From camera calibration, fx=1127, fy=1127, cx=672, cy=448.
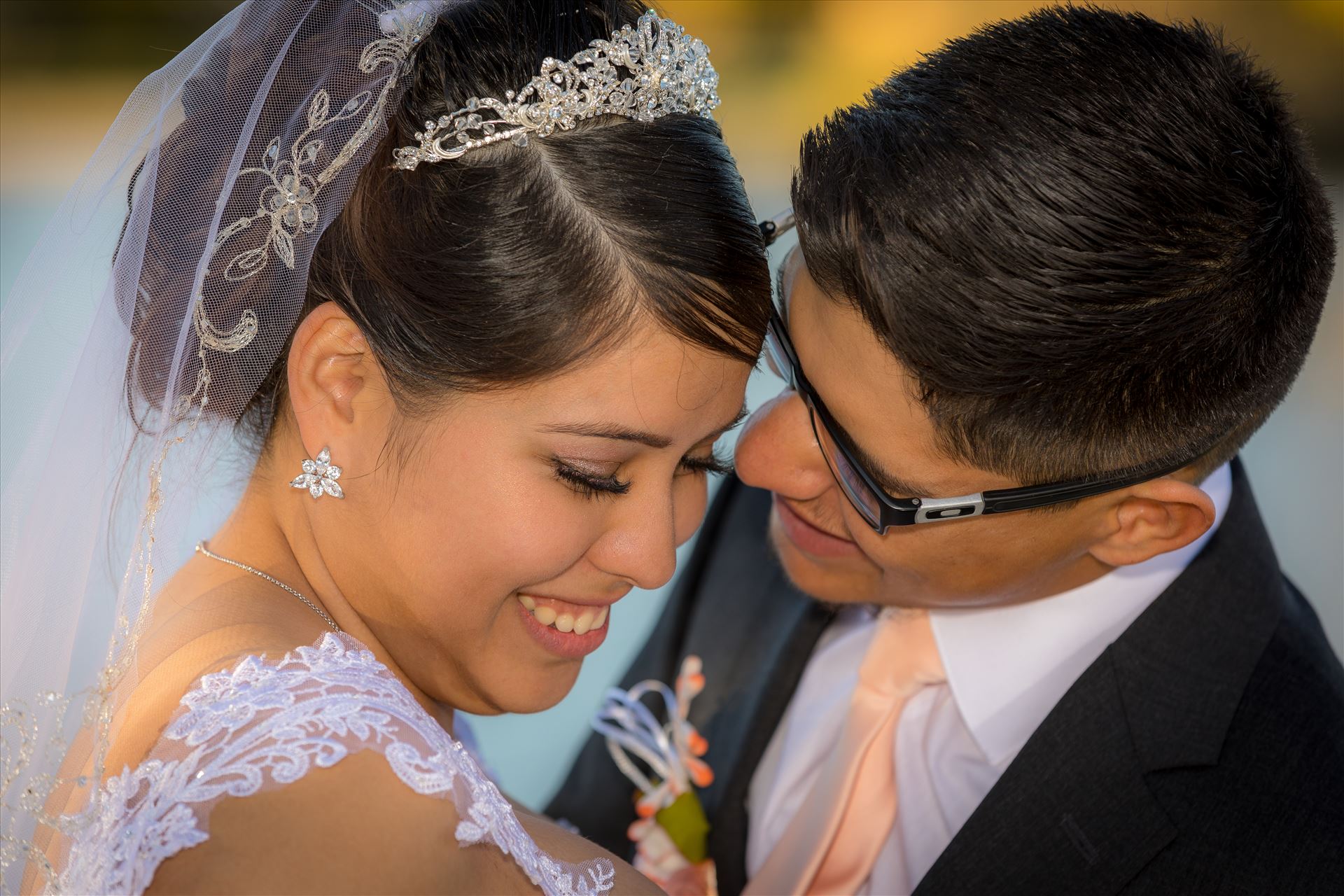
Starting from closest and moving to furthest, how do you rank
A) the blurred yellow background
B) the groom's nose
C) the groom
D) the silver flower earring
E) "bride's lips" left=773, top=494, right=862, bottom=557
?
the silver flower earring
the groom
the groom's nose
"bride's lips" left=773, top=494, right=862, bottom=557
the blurred yellow background

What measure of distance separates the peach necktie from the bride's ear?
134cm

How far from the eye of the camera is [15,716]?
5.32 feet

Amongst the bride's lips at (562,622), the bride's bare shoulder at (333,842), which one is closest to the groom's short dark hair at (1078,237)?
the bride's lips at (562,622)

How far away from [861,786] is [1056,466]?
0.84 metres

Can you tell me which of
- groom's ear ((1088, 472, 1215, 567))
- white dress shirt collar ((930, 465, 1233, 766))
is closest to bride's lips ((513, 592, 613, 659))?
white dress shirt collar ((930, 465, 1233, 766))

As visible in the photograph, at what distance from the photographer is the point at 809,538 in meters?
2.52

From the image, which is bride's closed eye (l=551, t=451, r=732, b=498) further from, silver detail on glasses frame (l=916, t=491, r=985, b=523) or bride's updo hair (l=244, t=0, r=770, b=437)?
silver detail on glasses frame (l=916, t=491, r=985, b=523)

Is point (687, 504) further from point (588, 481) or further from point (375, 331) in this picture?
point (375, 331)

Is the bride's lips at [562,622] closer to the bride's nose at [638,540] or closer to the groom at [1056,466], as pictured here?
the bride's nose at [638,540]

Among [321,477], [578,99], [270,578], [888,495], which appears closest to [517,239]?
[578,99]

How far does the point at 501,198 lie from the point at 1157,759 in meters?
1.58

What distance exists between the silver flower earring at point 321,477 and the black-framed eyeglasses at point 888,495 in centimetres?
85

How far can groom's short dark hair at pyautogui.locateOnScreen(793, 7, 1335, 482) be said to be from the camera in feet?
6.30

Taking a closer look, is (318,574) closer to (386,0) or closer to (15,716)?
(15,716)
